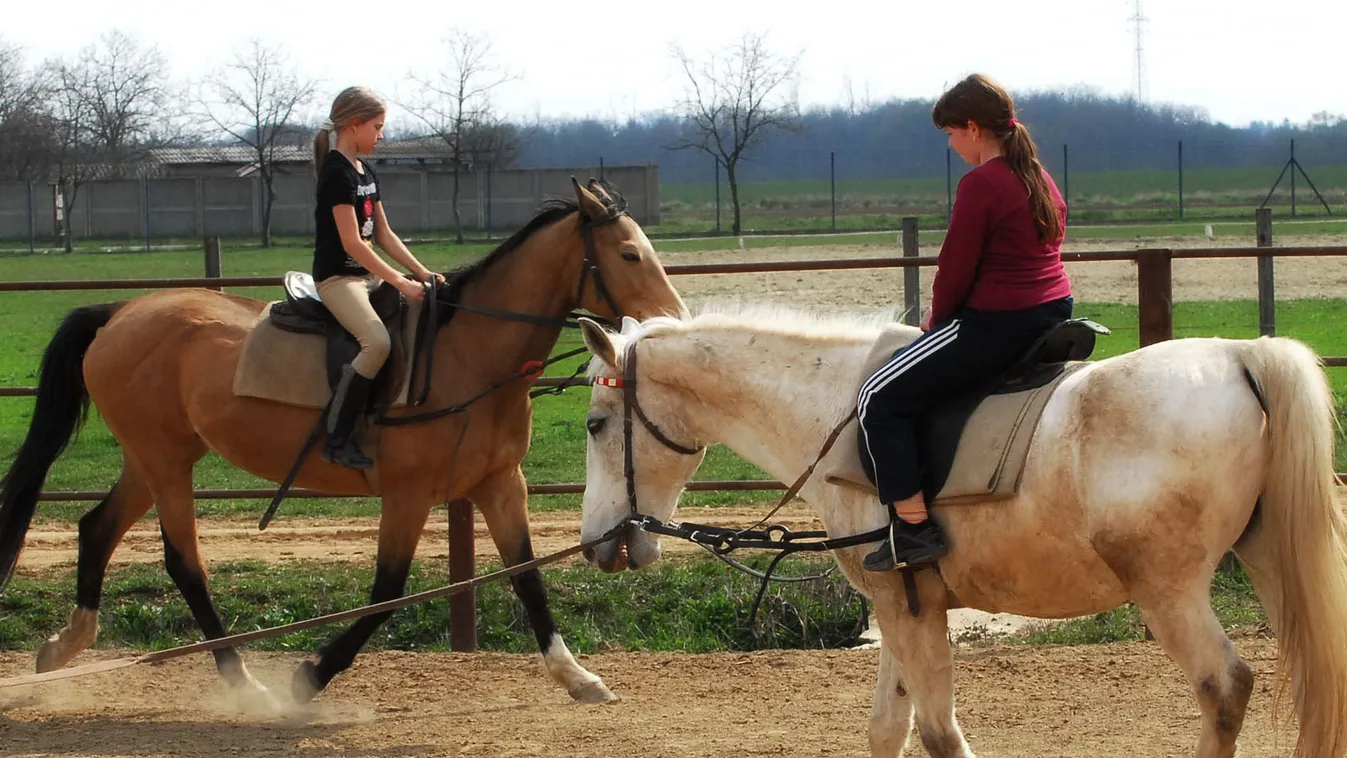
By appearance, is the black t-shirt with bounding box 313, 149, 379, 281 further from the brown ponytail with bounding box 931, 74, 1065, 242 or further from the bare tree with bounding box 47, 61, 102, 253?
the bare tree with bounding box 47, 61, 102, 253

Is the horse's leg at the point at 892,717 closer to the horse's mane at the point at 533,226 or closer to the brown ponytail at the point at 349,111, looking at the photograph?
the horse's mane at the point at 533,226

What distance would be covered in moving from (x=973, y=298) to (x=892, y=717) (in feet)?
4.34

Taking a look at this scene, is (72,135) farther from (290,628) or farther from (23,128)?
(290,628)

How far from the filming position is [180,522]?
628 cm

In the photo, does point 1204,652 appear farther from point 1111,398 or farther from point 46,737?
point 46,737

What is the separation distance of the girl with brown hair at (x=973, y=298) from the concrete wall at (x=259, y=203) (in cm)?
3805

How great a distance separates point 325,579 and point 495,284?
270 centimetres

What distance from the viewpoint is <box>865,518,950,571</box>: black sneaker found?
387cm

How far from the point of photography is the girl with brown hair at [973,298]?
3843mm

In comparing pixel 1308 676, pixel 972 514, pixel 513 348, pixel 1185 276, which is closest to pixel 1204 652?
pixel 1308 676

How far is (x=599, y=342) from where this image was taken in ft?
13.8

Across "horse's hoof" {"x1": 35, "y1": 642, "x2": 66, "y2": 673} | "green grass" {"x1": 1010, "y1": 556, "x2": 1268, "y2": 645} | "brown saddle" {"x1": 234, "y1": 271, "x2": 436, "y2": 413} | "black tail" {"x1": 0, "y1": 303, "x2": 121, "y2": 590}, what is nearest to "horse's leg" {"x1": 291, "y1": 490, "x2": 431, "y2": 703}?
"brown saddle" {"x1": 234, "y1": 271, "x2": 436, "y2": 413}

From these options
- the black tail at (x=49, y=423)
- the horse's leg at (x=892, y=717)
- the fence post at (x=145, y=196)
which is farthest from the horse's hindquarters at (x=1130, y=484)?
the fence post at (x=145, y=196)

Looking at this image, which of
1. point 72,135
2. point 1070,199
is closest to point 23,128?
point 72,135
